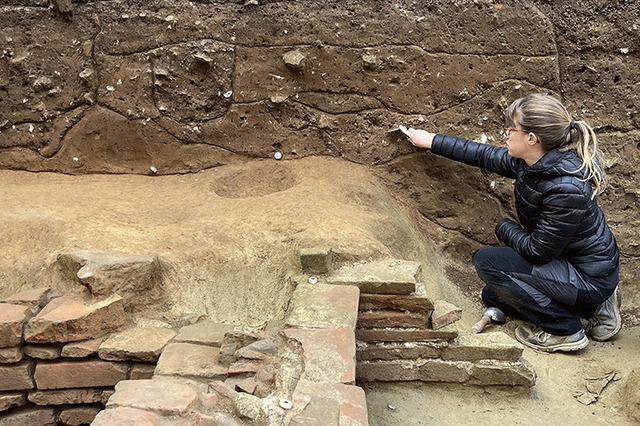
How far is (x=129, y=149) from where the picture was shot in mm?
4141

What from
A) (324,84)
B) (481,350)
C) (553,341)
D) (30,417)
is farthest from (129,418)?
(324,84)

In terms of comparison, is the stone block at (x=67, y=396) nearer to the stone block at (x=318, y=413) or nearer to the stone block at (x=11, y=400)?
the stone block at (x=11, y=400)

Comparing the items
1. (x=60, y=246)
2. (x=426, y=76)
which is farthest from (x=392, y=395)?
(x=426, y=76)

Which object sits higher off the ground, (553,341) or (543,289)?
(543,289)

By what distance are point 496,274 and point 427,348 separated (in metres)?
0.71

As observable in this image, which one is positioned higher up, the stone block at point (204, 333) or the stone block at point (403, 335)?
the stone block at point (204, 333)

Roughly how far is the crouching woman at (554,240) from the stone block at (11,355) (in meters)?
2.46

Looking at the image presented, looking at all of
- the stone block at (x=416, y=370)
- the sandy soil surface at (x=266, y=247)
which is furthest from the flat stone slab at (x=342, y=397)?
the stone block at (x=416, y=370)

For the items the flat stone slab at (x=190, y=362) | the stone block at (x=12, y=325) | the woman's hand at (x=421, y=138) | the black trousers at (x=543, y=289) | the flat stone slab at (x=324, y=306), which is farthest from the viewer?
the woman's hand at (x=421, y=138)

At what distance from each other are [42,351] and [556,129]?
2.75 m

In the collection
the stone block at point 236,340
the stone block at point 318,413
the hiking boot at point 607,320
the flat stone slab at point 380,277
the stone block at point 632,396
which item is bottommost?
the hiking boot at point 607,320

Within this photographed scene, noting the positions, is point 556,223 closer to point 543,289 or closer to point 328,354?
point 543,289

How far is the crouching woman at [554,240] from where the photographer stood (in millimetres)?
2986

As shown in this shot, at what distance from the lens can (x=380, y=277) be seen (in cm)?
284
